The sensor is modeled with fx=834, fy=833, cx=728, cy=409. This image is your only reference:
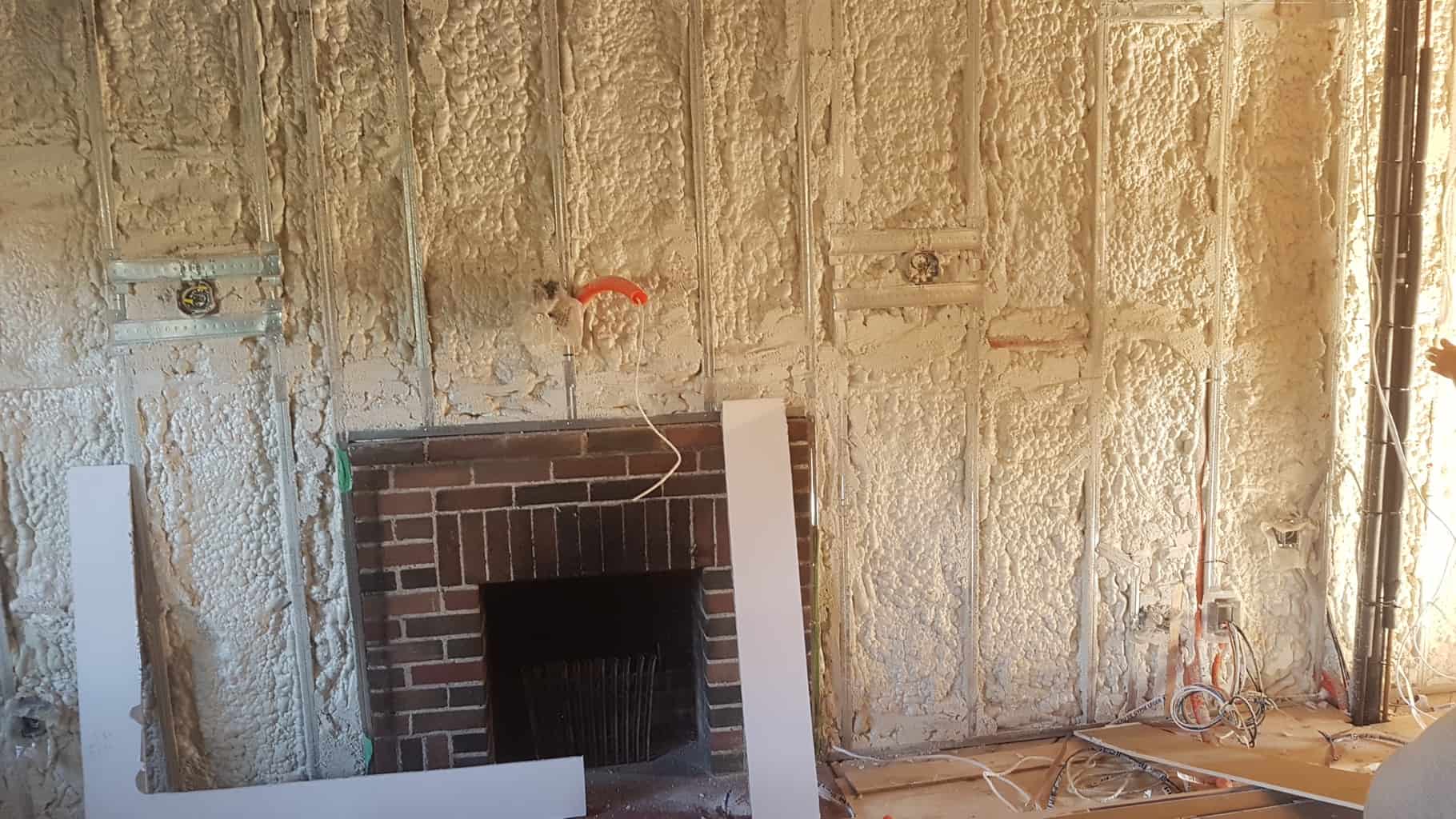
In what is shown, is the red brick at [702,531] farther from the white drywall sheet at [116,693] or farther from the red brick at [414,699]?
the white drywall sheet at [116,693]

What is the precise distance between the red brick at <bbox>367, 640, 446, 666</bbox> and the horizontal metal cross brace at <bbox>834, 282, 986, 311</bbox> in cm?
137

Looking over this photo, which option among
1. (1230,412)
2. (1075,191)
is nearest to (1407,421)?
(1230,412)

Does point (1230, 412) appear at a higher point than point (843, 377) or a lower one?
lower

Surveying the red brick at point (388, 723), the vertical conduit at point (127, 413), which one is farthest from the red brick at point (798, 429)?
the vertical conduit at point (127, 413)

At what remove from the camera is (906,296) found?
2229mm

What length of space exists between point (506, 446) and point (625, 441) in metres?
0.30

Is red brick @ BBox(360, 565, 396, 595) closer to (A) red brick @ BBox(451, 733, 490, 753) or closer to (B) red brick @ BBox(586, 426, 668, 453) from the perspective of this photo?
(A) red brick @ BBox(451, 733, 490, 753)

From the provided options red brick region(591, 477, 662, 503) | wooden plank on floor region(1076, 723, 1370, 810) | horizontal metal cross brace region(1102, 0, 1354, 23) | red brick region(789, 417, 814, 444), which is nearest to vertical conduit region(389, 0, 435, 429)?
red brick region(591, 477, 662, 503)

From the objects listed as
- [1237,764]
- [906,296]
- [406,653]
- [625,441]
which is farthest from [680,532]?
[1237,764]

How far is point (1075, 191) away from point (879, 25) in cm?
69

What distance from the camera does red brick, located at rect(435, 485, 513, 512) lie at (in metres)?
2.09

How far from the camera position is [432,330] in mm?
2090

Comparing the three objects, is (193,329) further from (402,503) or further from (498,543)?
(498,543)

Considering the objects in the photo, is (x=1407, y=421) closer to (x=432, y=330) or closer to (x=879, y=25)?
(x=879, y=25)
